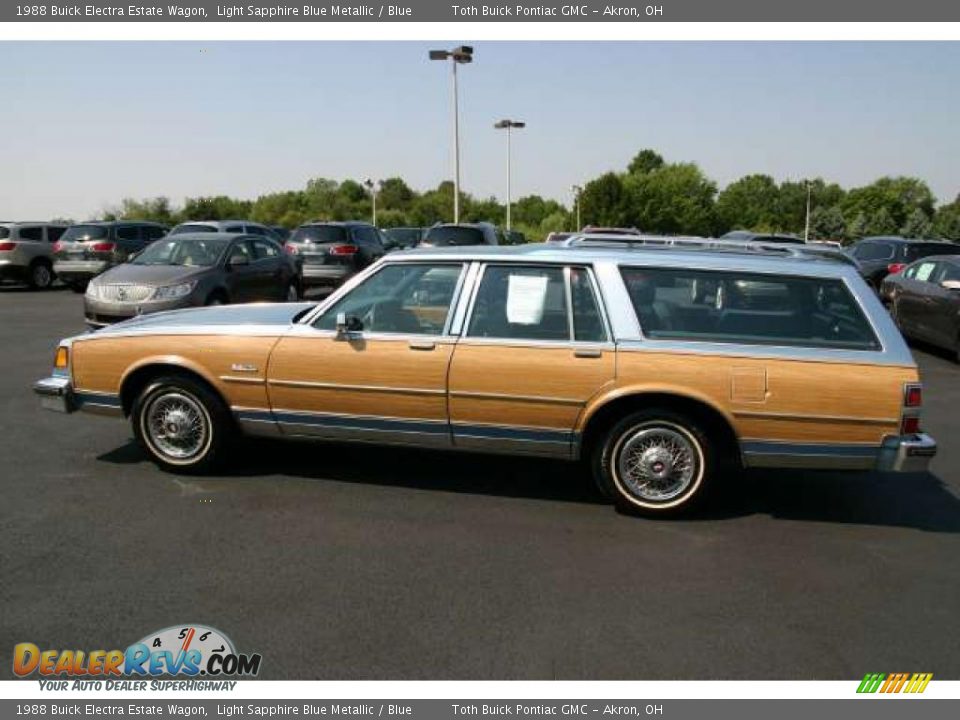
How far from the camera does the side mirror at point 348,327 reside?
17.6 feet

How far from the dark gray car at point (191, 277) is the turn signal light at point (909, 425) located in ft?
29.6

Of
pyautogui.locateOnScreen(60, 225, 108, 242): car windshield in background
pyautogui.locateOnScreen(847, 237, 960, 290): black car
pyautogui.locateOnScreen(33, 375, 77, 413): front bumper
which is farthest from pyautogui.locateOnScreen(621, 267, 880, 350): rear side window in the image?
pyautogui.locateOnScreen(60, 225, 108, 242): car windshield in background

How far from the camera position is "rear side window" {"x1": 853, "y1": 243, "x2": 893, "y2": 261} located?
18.5 meters

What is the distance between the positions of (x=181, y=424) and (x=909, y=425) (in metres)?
4.57

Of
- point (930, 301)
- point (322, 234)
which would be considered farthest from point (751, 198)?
point (930, 301)

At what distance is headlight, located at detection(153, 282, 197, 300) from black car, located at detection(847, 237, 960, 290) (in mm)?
13796

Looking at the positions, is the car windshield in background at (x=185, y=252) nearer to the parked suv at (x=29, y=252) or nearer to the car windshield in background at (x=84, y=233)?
the car windshield in background at (x=84, y=233)

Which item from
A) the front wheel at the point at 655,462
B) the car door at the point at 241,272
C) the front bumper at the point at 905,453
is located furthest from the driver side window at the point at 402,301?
the car door at the point at 241,272

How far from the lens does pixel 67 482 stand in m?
5.62

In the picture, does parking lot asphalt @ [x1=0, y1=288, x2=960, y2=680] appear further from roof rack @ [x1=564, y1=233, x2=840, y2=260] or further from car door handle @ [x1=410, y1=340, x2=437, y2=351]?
roof rack @ [x1=564, y1=233, x2=840, y2=260]

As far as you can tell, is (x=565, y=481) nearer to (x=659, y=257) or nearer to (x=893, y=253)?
(x=659, y=257)

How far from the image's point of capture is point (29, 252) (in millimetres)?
21641
